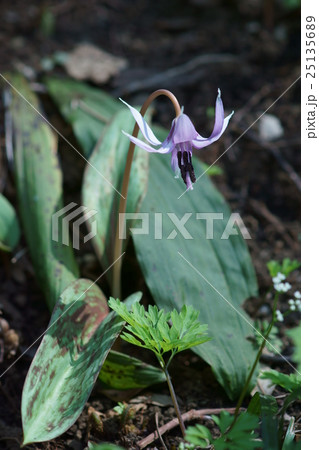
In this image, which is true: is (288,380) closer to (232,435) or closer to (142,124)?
(232,435)

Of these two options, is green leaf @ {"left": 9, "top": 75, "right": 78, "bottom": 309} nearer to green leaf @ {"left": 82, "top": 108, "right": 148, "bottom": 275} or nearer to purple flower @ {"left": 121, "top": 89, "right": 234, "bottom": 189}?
green leaf @ {"left": 82, "top": 108, "right": 148, "bottom": 275}

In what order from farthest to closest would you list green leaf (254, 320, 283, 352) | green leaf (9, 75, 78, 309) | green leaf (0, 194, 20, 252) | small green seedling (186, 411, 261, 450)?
green leaf (0, 194, 20, 252)
green leaf (9, 75, 78, 309)
green leaf (254, 320, 283, 352)
small green seedling (186, 411, 261, 450)

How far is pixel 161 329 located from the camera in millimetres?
1372

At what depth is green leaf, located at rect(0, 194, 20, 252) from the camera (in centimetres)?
219

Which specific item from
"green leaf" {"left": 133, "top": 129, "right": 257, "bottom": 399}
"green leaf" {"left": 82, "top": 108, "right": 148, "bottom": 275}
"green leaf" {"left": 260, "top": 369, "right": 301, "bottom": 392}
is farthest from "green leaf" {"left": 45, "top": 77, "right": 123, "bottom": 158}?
"green leaf" {"left": 260, "top": 369, "right": 301, "bottom": 392}

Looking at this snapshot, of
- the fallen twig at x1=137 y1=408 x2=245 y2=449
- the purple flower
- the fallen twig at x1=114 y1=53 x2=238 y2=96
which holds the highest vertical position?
the fallen twig at x1=114 y1=53 x2=238 y2=96

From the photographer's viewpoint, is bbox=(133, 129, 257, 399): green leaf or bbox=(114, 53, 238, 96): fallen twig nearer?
bbox=(133, 129, 257, 399): green leaf

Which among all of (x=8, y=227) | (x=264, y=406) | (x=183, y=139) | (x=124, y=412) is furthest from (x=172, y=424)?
(x=8, y=227)

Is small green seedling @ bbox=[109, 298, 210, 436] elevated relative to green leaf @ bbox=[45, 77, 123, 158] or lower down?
lower down

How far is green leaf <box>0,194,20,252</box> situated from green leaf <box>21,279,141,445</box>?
608 mm

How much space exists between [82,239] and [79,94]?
90 centimetres

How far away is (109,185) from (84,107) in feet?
2.60

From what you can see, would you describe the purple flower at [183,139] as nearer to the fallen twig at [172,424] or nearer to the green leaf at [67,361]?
the green leaf at [67,361]
